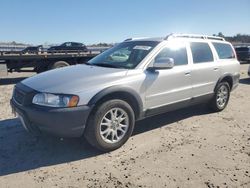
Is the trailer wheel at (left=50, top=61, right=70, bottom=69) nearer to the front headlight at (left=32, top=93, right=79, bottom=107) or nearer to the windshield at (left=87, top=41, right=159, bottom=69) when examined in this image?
the windshield at (left=87, top=41, right=159, bottom=69)

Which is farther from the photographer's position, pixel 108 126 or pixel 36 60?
pixel 36 60

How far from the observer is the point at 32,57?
11203mm

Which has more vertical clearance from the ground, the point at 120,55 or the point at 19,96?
the point at 120,55

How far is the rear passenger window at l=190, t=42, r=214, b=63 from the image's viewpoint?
5801 mm

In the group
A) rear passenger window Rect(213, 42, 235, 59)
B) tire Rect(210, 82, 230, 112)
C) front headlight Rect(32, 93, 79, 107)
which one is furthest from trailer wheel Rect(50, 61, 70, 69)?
front headlight Rect(32, 93, 79, 107)

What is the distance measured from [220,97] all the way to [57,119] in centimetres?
412

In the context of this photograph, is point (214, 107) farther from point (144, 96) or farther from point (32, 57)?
point (32, 57)

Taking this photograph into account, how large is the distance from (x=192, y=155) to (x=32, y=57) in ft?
28.1

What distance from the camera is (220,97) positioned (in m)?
6.63

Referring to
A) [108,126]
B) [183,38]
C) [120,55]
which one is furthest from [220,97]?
[108,126]

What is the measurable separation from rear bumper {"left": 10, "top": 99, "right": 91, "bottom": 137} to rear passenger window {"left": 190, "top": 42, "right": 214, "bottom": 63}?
276 cm

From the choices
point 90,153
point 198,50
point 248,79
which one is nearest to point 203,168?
point 90,153

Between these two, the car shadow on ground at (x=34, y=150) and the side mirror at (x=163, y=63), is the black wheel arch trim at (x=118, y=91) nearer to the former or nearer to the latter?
the side mirror at (x=163, y=63)

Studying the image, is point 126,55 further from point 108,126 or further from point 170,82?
point 108,126
